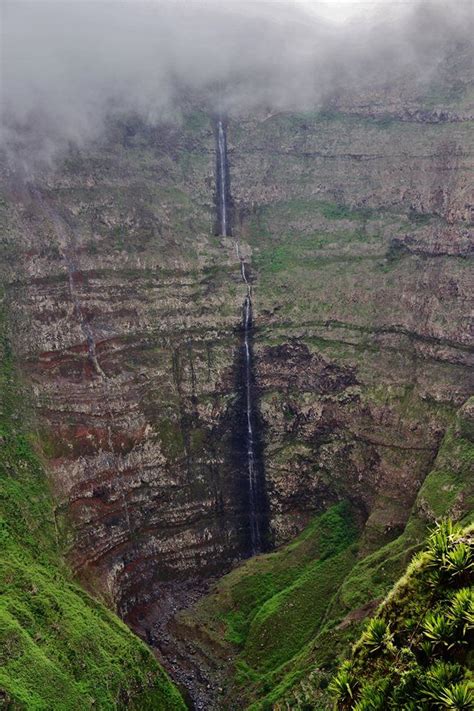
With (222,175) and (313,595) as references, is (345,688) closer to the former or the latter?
(313,595)

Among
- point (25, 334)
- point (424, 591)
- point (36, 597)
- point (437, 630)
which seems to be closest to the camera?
point (437, 630)

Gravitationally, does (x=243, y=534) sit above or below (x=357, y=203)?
below

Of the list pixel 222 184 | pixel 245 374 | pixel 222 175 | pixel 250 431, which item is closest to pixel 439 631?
pixel 250 431

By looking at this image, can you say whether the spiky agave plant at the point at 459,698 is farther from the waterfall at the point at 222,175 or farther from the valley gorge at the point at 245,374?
the waterfall at the point at 222,175

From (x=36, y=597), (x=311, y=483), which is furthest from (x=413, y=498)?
(x=36, y=597)

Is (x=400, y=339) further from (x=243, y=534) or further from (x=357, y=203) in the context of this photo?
(x=243, y=534)

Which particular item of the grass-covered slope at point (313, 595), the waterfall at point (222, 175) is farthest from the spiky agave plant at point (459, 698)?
the waterfall at point (222, 175)
